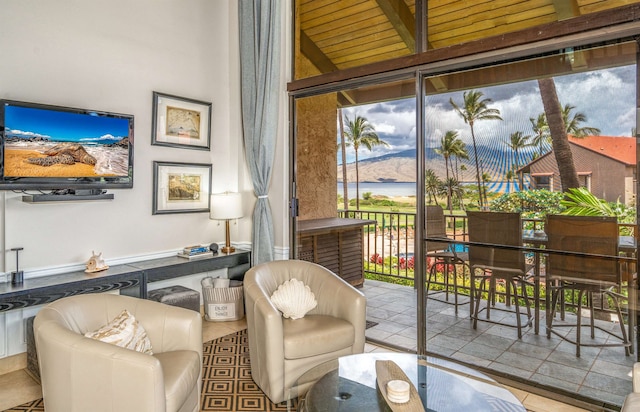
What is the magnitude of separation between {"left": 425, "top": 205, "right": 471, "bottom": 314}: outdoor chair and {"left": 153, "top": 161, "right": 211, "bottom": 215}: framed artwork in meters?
2.31

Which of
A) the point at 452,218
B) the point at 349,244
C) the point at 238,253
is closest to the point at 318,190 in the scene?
the point at 349,244

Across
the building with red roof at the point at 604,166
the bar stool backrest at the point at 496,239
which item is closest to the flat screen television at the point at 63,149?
the bar stool backrest at the point at 496,239

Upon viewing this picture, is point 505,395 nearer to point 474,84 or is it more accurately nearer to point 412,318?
point 412,318

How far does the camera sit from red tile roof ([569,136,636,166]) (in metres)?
2.35

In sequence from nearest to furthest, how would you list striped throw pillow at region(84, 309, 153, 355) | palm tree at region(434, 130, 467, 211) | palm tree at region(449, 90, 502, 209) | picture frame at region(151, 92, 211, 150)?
striped throw pillow at region(84, 309, 153, 355), palm tree at region(449, 90, 502, 209), palm tree at region(434, 130, 467, 211), picture frame at region(151, 92, 211, 150)

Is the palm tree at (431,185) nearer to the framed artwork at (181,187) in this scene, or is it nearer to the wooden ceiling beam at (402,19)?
the wooden ceiling beam at (402,19)

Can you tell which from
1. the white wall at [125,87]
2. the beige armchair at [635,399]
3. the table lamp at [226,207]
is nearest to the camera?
the beige armchair at [635,399]

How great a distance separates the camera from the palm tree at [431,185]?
3072 mm

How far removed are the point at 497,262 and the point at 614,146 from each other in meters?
1.00

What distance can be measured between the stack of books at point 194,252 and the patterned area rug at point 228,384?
84cm

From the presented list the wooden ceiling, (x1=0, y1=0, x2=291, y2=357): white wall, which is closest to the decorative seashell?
(x1=0, y1=0, x2=291, y2=357): white wall

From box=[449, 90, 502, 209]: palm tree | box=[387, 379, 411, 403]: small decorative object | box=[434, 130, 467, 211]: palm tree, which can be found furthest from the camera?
box=[434, 130, 467, 211]: palm tree

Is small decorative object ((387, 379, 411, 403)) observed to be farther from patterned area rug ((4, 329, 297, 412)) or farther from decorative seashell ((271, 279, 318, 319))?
decorative seashell ((271, 279, 318, 319))

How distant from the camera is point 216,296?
3959mm
